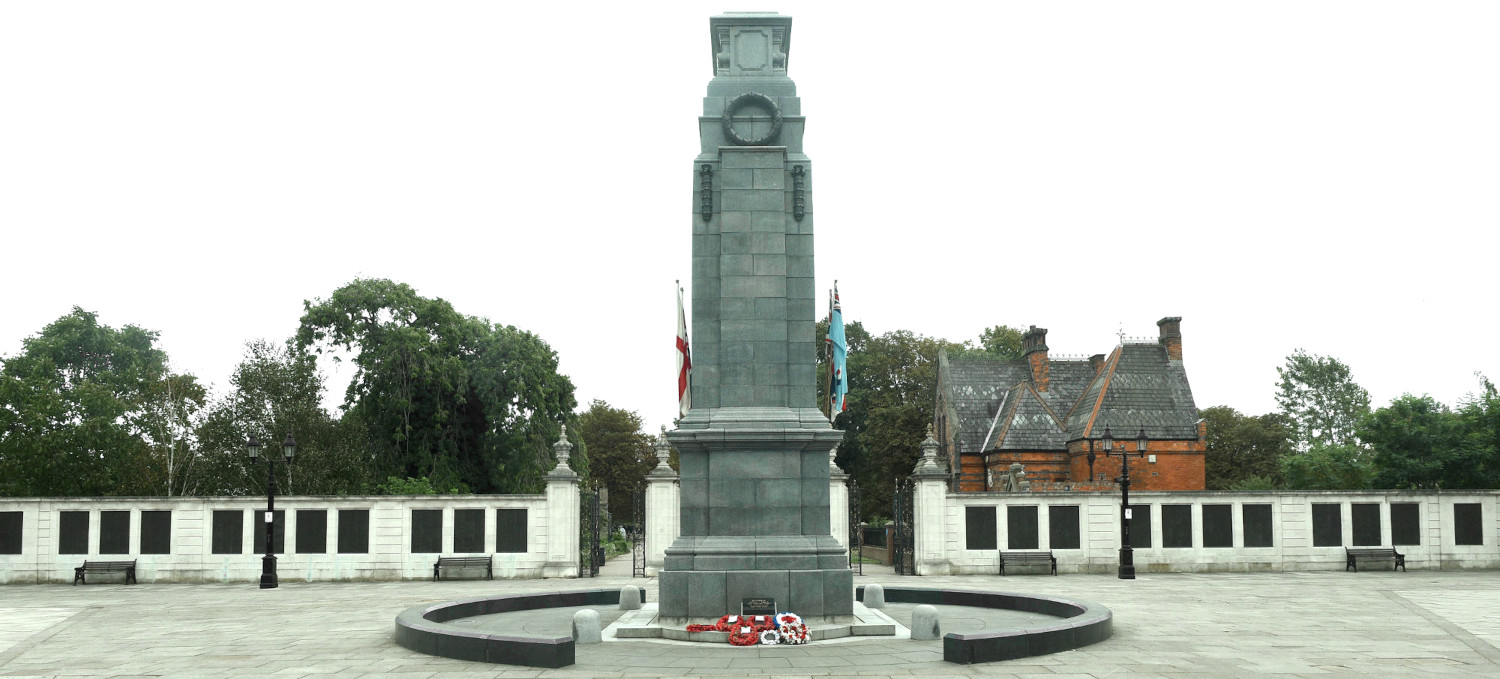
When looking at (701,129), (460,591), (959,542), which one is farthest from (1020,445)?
(701,129)

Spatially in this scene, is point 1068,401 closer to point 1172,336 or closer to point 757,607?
point 1172,336

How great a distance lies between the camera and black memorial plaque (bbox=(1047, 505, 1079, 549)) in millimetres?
29328

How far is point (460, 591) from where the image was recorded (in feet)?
80.9

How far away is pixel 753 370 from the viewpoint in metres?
15.8

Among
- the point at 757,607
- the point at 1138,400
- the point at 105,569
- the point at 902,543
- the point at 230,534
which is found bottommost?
the point at 105,569

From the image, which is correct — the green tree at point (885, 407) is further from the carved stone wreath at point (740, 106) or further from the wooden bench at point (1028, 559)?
the carved stone wreath at point (740, 106)

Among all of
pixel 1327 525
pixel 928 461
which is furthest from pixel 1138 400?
pixel 928 461

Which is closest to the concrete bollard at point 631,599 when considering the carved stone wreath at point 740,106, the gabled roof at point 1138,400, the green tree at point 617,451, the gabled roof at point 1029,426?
the carved stone wreath at point 740,106

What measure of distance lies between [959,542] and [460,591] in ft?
40.4

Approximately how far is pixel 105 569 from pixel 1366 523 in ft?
105

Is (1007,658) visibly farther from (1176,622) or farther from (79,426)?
(79,426)

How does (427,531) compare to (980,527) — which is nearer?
(427,531)

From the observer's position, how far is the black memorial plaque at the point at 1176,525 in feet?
96.6

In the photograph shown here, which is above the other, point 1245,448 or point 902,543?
point 1245,448
